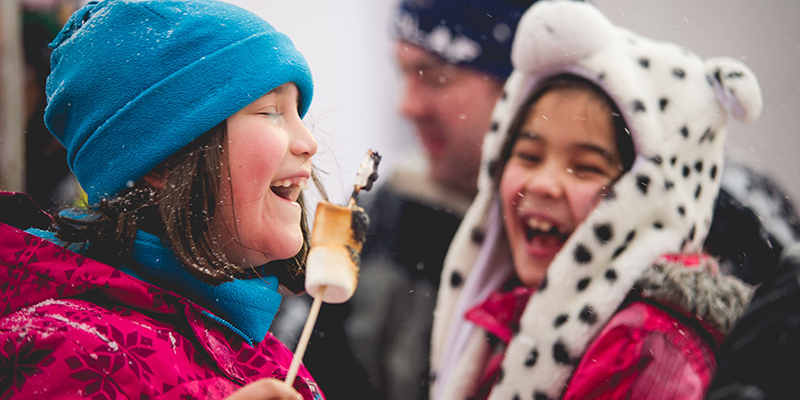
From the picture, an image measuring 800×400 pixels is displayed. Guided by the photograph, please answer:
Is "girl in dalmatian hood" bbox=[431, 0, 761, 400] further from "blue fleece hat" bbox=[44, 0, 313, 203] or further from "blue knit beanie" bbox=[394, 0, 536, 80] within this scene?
"blue fleece hat" bbox=[44, 0, 313, 203]

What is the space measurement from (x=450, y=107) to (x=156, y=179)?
1403mm

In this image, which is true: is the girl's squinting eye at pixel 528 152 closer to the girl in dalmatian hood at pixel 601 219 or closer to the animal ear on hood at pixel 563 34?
the girl in dalmatian hood at pixel 601 219

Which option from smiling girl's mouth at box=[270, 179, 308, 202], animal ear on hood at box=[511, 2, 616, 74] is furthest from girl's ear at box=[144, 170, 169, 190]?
animal ear on hood at box=[511, 2, 616, 74]

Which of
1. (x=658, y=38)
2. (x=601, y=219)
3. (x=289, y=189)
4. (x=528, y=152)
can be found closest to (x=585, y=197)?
(x=601, y=219)

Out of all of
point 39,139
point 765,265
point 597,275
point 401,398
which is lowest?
point 401,398

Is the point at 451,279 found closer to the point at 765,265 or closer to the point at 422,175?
the point at 422,175

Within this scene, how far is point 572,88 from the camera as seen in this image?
145 centimetres

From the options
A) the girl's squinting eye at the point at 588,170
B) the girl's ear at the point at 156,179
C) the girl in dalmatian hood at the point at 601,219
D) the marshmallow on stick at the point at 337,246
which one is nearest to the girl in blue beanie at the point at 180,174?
the girl's ear at the point at 156,179

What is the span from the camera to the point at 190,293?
3.05 ft

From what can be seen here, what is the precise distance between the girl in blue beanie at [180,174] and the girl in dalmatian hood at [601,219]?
577 mm

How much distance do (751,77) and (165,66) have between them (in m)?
1.24

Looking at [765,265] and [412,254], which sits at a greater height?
[765,265]

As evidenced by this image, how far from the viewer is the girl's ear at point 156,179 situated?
985mm

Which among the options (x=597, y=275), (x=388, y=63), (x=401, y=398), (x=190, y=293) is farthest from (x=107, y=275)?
(x=388, y=63)
